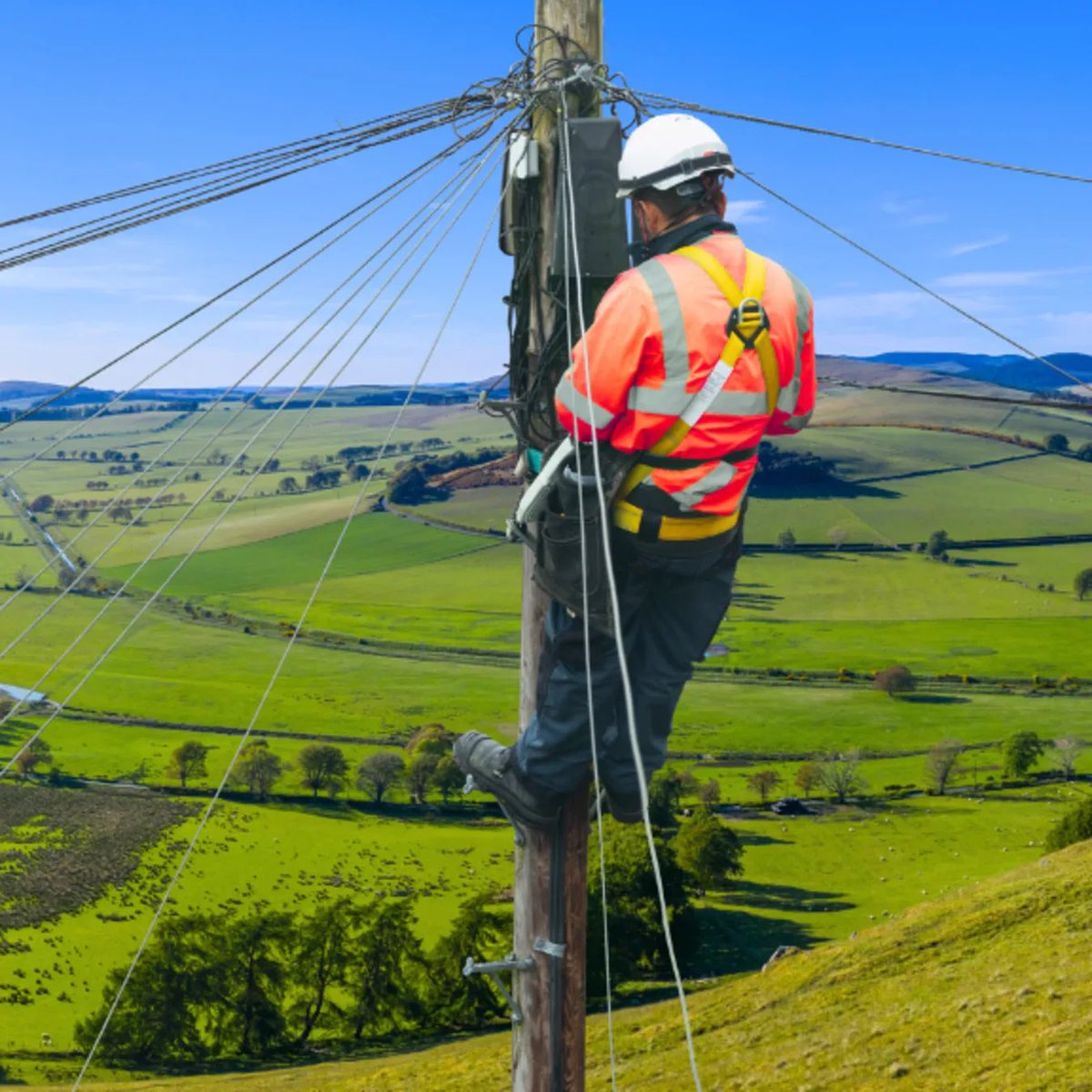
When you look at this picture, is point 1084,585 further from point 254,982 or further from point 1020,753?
point 254,982

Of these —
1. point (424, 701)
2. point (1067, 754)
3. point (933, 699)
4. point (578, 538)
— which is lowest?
point (424, 701)

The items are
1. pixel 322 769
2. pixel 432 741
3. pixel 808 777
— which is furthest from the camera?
pixel 432 741

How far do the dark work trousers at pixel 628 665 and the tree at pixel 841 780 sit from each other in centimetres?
10017

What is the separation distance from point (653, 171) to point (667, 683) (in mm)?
2895

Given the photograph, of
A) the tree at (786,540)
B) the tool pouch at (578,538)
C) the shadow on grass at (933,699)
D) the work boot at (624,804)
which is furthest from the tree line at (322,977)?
the tree at (786,540)

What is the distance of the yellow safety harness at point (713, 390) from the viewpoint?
18.5ft

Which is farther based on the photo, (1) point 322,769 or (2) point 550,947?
(1) point 322,769

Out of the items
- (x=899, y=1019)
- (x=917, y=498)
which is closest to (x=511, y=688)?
(x=917, y=498)

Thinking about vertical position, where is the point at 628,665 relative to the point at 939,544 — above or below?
above

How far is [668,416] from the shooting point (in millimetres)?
5637

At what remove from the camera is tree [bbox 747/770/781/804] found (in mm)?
102938

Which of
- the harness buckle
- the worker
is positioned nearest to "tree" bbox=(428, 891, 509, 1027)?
the worker

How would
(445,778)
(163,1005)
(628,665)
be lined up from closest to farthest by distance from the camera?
(628,665)
(163,1005)
(445,778)

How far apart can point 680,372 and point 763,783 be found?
102 meters
